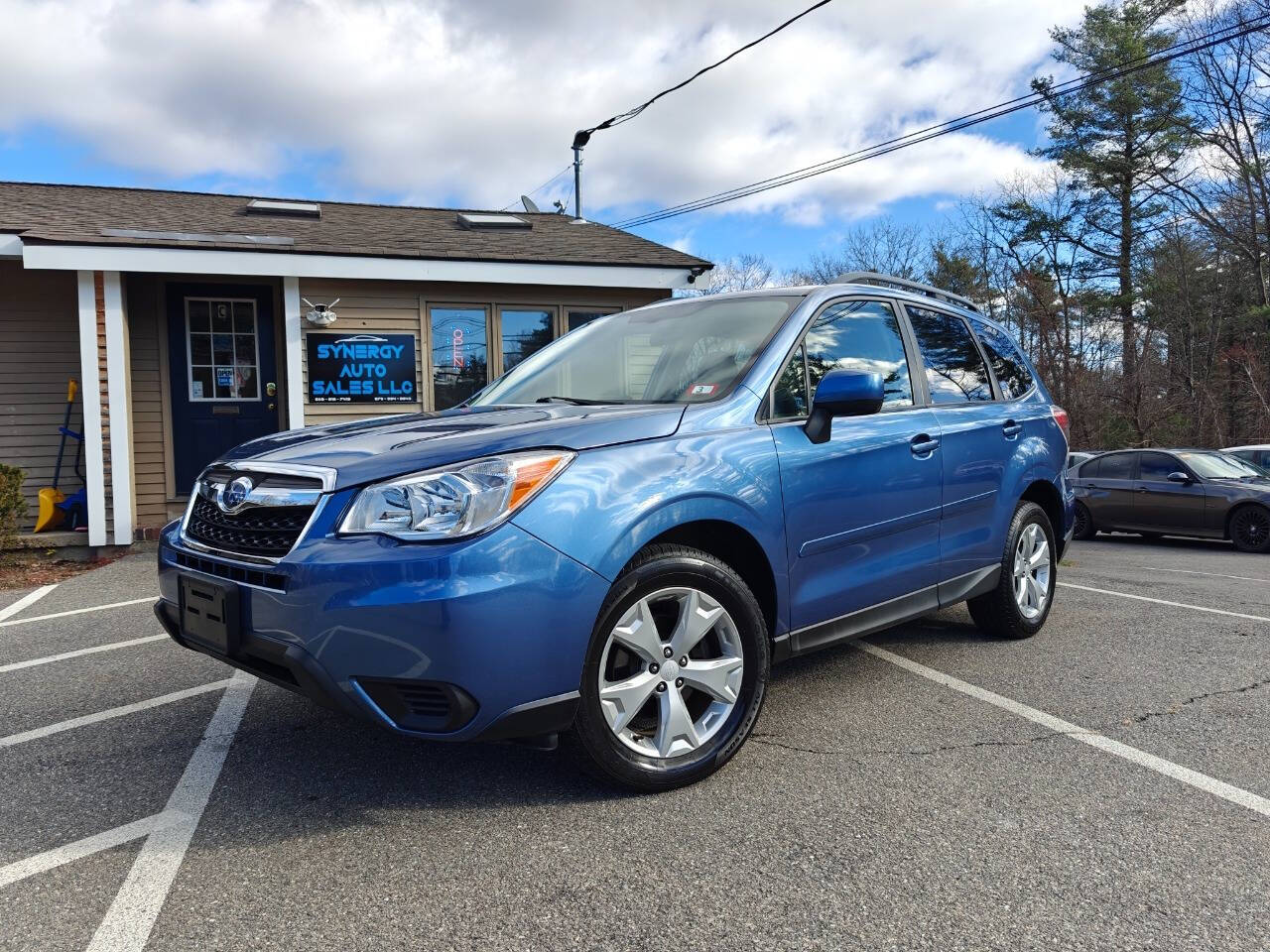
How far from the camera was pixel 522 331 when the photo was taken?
10.4 meters

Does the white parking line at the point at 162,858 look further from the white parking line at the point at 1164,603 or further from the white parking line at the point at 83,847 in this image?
the white parking line at the point at 1164,603

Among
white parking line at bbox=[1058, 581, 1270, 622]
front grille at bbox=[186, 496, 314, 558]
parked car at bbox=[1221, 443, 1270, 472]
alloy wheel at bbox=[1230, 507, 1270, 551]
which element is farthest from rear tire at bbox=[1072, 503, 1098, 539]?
front grille at bbox=[186, 496, 314, 558]

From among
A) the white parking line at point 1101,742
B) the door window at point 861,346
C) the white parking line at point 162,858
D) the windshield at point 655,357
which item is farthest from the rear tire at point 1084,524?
the white parking line at point 162,858

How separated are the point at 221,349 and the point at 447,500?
859cm

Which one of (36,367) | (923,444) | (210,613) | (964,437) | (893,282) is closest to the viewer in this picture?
(210,613)

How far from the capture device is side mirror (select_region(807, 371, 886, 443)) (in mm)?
3004

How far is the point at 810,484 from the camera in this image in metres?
3.15

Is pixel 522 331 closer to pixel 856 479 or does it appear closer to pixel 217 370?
pixel 217 370

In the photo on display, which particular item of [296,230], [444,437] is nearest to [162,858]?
[444,437]

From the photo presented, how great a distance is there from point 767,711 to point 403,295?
7.75 metres

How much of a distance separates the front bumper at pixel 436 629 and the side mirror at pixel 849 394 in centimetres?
113

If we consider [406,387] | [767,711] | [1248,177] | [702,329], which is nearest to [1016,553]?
[767,711]

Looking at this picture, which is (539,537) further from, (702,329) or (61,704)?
(61,704)

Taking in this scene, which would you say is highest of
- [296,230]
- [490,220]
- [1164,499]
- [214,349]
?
[490,220]
